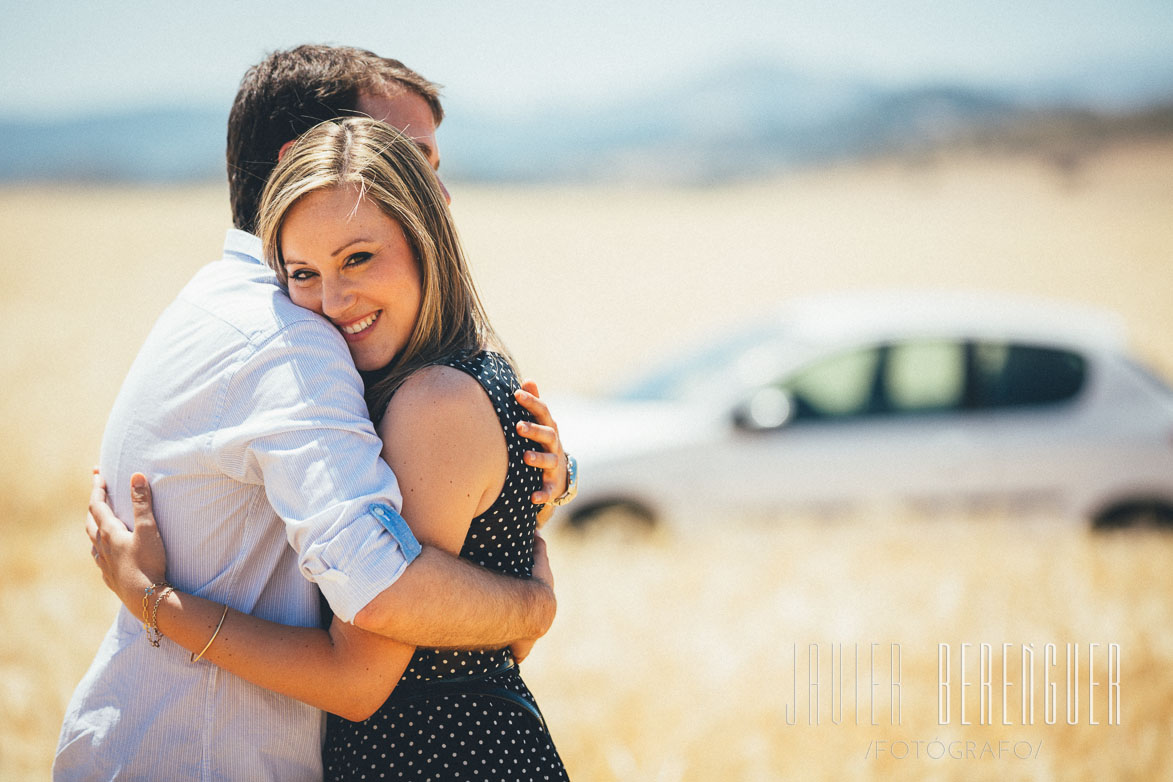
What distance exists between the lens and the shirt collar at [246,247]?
1778 mm

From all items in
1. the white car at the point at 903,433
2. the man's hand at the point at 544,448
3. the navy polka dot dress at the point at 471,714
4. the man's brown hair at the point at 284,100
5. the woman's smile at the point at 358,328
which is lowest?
the white car at the point at 903,433

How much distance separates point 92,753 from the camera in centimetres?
164

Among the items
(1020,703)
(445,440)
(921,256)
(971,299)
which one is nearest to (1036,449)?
(971,299)

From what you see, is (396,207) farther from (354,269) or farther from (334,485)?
(334,485)

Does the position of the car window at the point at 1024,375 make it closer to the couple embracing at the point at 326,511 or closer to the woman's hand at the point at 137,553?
the couple embracing at the point at 326,511

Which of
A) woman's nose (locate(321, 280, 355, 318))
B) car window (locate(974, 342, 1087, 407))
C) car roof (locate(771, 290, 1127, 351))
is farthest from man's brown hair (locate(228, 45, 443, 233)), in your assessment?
car window (locate(974, 342, 1087, 407))

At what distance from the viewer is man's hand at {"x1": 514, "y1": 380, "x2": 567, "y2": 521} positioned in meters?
1.72

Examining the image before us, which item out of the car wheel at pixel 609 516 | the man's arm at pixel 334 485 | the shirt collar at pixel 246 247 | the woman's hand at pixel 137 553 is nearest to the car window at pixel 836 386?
the car wheel at pixel 609 516

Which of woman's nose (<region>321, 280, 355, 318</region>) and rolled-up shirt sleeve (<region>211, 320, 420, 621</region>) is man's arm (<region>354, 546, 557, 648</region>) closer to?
rolled-up shirt sleeve (<region>211, 320, 420, 621</region>)

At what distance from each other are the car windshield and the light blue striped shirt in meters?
4.94

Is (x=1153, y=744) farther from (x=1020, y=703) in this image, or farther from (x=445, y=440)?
(x=445, y=440)

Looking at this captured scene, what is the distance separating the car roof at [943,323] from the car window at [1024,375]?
0.09 meters

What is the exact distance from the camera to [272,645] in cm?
155

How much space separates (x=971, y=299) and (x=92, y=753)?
6.86 m
